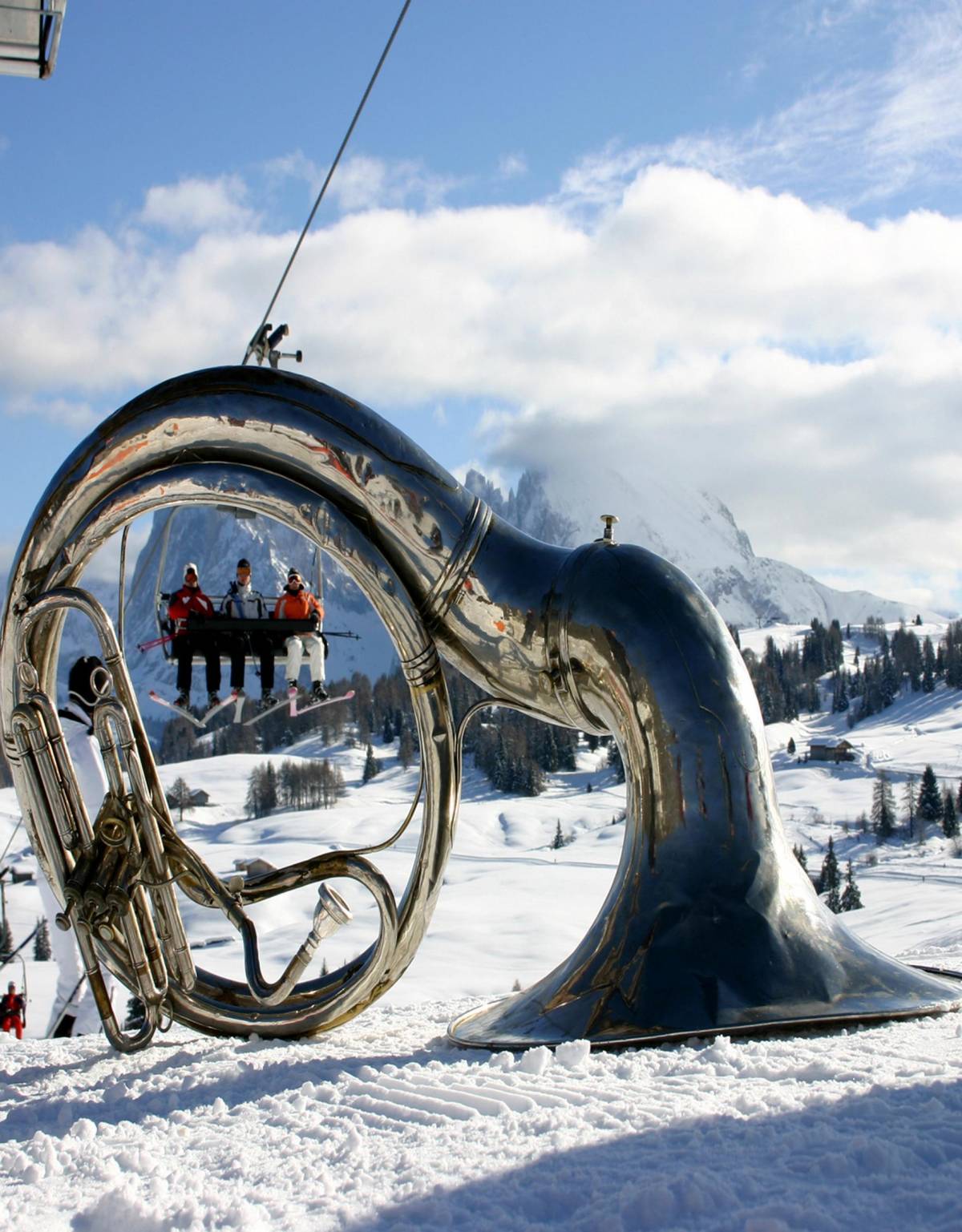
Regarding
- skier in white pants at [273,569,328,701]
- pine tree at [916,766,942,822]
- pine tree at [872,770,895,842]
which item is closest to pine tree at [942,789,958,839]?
pine tree at [916,766,942,822]

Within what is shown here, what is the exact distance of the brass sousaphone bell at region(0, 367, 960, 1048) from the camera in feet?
22.6

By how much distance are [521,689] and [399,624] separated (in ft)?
2.80

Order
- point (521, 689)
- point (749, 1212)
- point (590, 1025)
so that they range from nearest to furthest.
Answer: point (749, 1212) < point (590, 1025) < point (521, 689)

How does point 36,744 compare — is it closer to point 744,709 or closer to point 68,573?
point 68,573

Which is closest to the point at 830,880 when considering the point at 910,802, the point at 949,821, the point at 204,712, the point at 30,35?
the point at 949,821

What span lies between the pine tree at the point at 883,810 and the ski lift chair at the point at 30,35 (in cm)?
10041

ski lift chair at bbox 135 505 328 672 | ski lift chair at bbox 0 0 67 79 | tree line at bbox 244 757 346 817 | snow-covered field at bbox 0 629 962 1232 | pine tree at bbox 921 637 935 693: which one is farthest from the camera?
pine tree at bbox 921 637 935 693

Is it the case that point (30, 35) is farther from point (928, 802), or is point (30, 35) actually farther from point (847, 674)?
point (847, 674)

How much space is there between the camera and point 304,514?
8039 mm

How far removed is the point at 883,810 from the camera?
10181 centimetres

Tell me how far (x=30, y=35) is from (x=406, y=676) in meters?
4.64

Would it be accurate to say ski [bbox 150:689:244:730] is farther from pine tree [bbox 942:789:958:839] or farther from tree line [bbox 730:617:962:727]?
tree line [bbox 730:617:962:727]

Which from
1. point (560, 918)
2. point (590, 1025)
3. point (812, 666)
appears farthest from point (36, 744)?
point (812, 666)

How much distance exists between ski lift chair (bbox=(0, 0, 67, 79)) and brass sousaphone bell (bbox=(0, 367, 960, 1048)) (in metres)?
2.35
